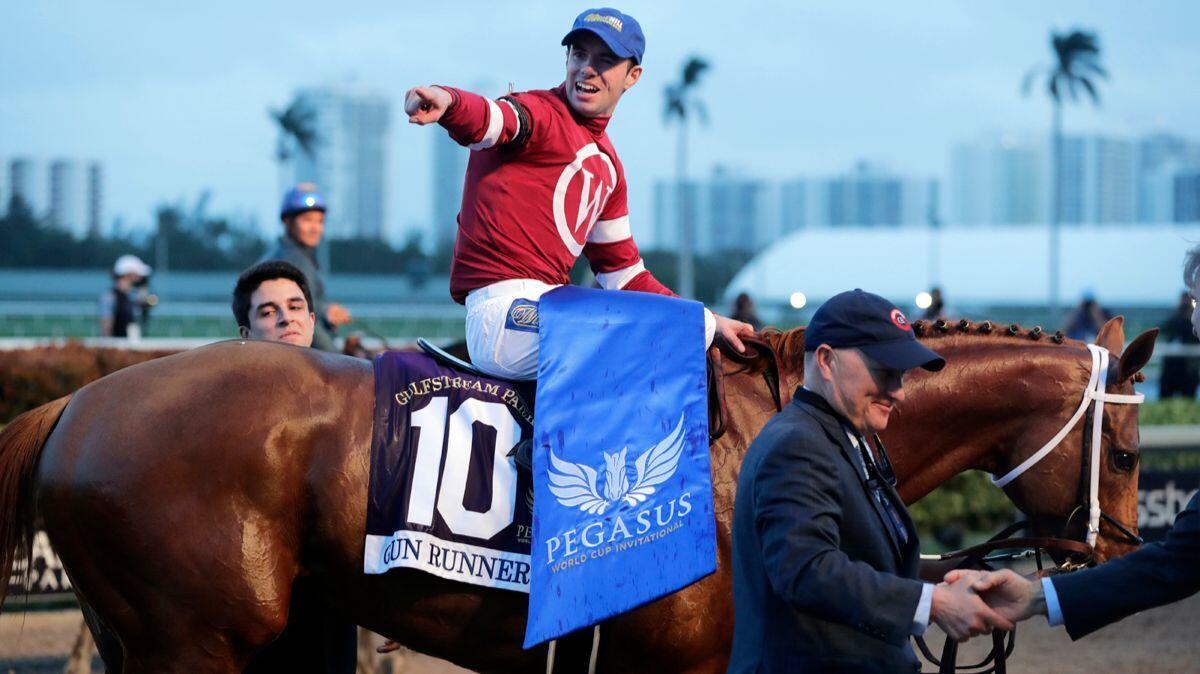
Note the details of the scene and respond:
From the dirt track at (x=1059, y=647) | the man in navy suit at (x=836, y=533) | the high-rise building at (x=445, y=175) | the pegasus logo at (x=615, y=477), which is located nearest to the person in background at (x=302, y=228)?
the dirt track at (x=1059, y=647)

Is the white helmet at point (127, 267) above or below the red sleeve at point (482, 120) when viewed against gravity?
below

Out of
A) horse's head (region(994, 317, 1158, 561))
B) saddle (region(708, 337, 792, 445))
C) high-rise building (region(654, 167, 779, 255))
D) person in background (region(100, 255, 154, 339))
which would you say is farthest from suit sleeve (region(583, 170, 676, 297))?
high-rise building (region(654, 167, 779, 255))

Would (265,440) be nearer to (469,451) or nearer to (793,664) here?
(469,451)

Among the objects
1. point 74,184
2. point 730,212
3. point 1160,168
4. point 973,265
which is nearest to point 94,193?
point 74,184

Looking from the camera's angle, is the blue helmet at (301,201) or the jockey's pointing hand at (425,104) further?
A: the blue helmet at (301,201)

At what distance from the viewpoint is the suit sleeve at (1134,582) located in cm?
268

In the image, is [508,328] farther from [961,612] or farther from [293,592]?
[961,612]

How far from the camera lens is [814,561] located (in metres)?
2.40

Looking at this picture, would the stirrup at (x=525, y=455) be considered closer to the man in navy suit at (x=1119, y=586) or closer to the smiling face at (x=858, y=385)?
the smiling face at (x=858, y=385)

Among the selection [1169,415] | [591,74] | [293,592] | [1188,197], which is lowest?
[1169,415]

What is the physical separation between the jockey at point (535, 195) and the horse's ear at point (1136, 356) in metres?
1.14

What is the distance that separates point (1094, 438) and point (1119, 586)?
1315mm

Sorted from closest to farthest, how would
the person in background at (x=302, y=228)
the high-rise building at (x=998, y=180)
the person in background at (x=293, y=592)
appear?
the person in background at (x=293, y=592) → the person in background at (x=302, y=228) → the high-rise building at (x=998, y=180)

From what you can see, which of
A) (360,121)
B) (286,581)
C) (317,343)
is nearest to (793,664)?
(286,581)
